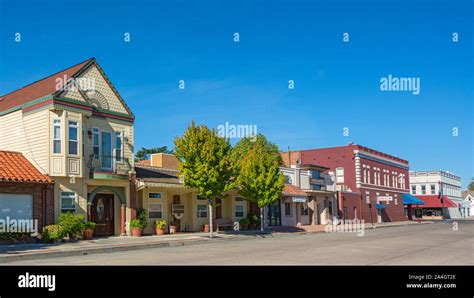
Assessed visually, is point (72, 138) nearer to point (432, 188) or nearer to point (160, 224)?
point (160, 224)

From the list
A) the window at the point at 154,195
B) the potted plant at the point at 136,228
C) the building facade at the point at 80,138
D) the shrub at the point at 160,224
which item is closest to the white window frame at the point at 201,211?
the window at the point at 154,195

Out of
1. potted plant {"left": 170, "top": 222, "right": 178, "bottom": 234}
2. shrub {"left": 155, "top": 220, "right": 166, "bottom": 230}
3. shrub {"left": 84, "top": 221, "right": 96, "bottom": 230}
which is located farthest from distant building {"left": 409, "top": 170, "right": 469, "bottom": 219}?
shrub {"left": 84, "top": 221, "right": 96, "bottom": 230}

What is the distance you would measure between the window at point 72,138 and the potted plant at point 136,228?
4.89m

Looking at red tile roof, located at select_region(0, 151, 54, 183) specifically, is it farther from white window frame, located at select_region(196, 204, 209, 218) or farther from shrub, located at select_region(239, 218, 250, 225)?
shrub, located at select_region(239, 218, 250, 225)

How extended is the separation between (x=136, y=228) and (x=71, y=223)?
4.33 metres

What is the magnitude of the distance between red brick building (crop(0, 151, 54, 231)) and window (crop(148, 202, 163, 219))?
6.65 meters

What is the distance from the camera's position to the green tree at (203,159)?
1044 inches

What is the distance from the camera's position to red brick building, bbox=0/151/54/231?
→ 21955 millimetres

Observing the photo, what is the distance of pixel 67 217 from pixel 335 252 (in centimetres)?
1221

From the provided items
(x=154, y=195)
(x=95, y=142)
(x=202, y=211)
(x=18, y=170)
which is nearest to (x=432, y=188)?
(x=202, y=211)

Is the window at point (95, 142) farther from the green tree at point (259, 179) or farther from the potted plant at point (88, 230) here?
the green tree at point (259, 179)
